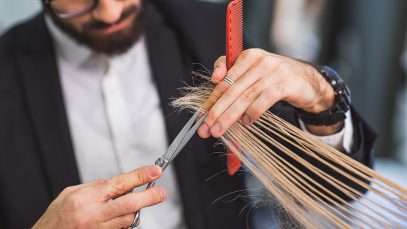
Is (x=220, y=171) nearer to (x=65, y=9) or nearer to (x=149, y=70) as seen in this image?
(x=149, y=70)

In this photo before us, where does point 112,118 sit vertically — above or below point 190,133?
below

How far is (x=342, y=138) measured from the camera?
0.85m

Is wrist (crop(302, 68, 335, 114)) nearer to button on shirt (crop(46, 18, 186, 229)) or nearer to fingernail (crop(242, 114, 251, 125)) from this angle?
fingernail (crop(242, 114, 251, 125))

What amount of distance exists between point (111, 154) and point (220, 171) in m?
0.25

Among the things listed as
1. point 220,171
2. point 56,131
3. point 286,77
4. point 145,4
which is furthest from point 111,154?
point 286,77

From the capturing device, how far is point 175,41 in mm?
1144

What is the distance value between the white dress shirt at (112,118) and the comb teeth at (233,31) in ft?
1.38

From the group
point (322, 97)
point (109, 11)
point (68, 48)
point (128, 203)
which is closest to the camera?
point (128, 203)

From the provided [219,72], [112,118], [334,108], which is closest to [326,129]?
[334,108]

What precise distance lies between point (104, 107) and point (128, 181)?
1.56ft

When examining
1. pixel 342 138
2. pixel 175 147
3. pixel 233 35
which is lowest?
pixel 342 138

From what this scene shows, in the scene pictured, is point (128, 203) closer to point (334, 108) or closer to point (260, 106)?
point (260, 106)

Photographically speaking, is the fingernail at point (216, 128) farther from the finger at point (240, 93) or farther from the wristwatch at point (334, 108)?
the wristwatch at point (334, 108)

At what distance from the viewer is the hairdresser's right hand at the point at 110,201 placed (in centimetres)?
65
